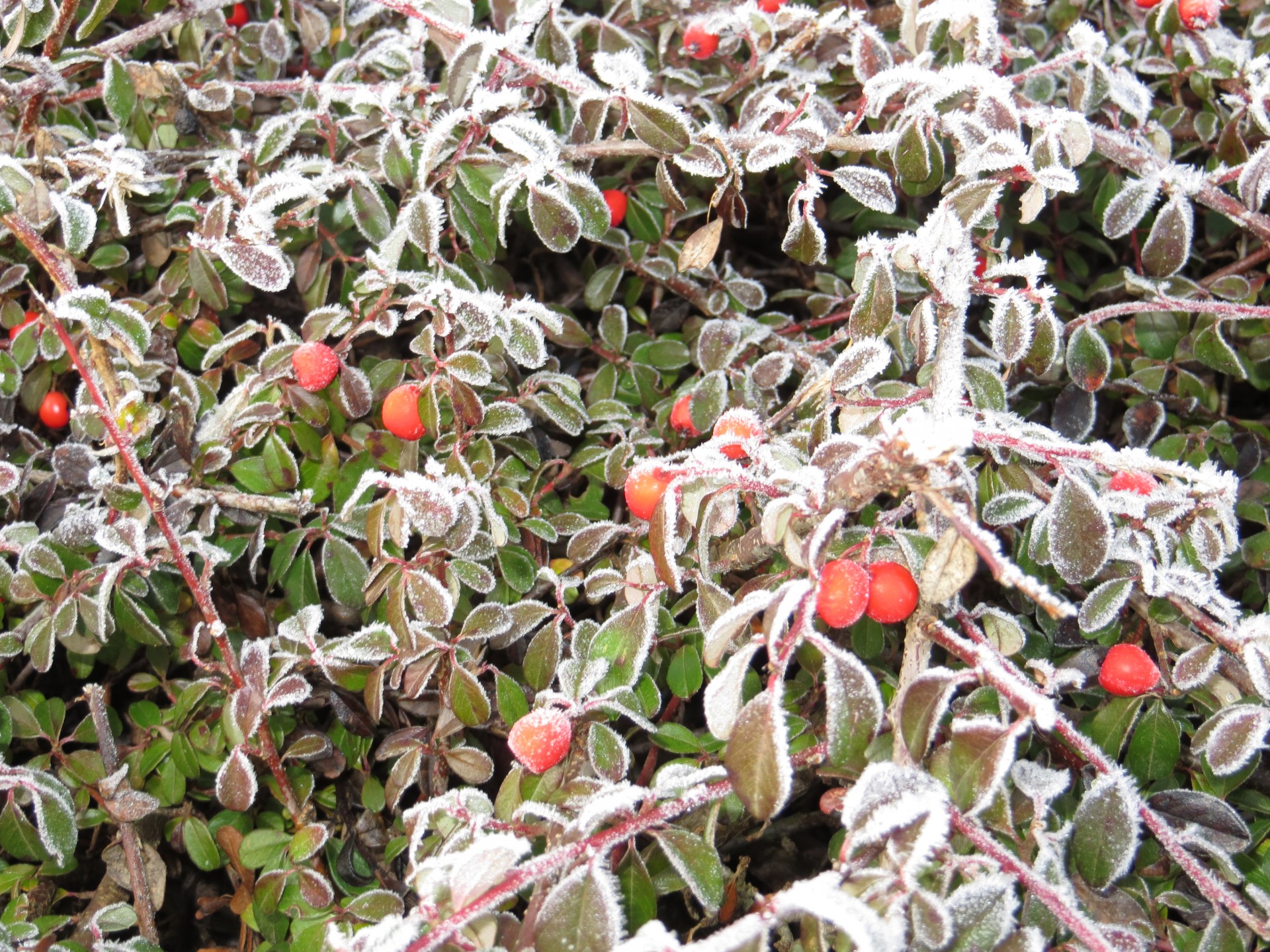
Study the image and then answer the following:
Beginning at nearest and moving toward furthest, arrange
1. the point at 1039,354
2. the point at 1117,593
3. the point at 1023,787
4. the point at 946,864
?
the point at 946,864 → the point at 1023,787 → the point at 1117,593 → the point at 1039,354

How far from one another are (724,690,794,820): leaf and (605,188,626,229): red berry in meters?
1.15

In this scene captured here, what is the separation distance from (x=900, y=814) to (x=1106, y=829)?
346mm

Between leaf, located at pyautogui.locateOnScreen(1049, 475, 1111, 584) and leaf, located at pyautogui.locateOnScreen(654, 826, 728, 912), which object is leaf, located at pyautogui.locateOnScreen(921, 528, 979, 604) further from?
leaf, located at pyautogui.locateOnScreen(654, 826, 728, 912)

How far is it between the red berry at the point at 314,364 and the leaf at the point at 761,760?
0.93m

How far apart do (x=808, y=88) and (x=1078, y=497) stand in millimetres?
732

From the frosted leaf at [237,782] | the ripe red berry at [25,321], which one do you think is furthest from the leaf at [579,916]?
the ripe red berry at [25,321]

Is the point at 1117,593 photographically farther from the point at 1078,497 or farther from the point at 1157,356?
the point at 1157,356

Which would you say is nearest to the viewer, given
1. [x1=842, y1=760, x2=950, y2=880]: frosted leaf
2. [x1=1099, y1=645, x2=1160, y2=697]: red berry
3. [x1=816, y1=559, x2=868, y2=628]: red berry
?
[x1=842, y1=760, x2=950, y2=880]: frosted leaf

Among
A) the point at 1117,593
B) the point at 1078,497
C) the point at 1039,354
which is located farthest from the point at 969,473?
the point at 1039,354

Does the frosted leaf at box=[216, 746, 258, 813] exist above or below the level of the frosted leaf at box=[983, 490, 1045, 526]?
below

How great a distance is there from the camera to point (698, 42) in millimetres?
1791

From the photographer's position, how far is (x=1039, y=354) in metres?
1.42

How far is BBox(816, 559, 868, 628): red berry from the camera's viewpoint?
1.04 m

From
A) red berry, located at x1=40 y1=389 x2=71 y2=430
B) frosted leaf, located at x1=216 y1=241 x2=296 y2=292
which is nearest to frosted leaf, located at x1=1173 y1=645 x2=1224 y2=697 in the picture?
frosted leaf, located at x1=216 y1=241 x2=296 y2=292
